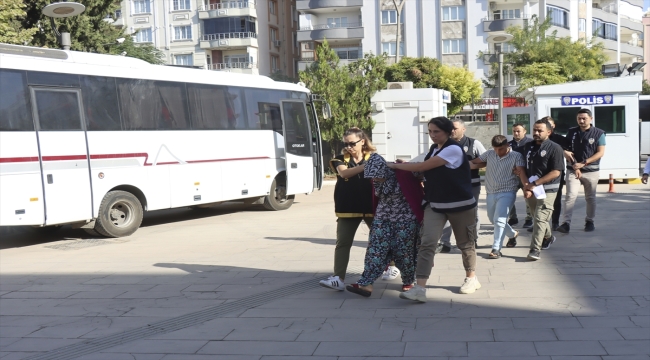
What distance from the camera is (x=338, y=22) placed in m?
57.4

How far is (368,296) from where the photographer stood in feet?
23.9

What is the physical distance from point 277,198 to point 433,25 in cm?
3920

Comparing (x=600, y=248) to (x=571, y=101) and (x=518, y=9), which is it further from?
(x=518, y=9)

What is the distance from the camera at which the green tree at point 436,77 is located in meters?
44.8

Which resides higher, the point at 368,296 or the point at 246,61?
→ the point at 246,61

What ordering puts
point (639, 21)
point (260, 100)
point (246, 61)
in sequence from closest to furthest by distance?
1. point (260, 100)
2. point (246, 61)
3. point (639, 21)

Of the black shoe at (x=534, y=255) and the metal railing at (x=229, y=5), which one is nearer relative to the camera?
the black shoe at (x=534, y=255)

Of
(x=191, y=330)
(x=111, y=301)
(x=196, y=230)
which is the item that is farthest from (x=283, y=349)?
(x=196, y=230)

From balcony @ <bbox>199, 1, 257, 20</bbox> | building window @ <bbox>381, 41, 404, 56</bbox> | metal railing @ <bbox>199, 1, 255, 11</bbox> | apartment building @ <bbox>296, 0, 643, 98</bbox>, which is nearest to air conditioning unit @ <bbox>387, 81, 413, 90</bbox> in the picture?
apartment building @ <bbox>296, 0, 643, 98</bbox>

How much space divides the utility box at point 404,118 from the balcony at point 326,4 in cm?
3213

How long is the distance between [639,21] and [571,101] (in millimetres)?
62159

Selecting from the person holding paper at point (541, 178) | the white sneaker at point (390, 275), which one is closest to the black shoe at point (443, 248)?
the person holding paper at point (541, 178)

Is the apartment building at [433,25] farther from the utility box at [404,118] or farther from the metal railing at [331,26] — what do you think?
the utility box at [404,118]

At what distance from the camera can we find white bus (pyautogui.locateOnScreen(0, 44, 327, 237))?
37.6 feet
